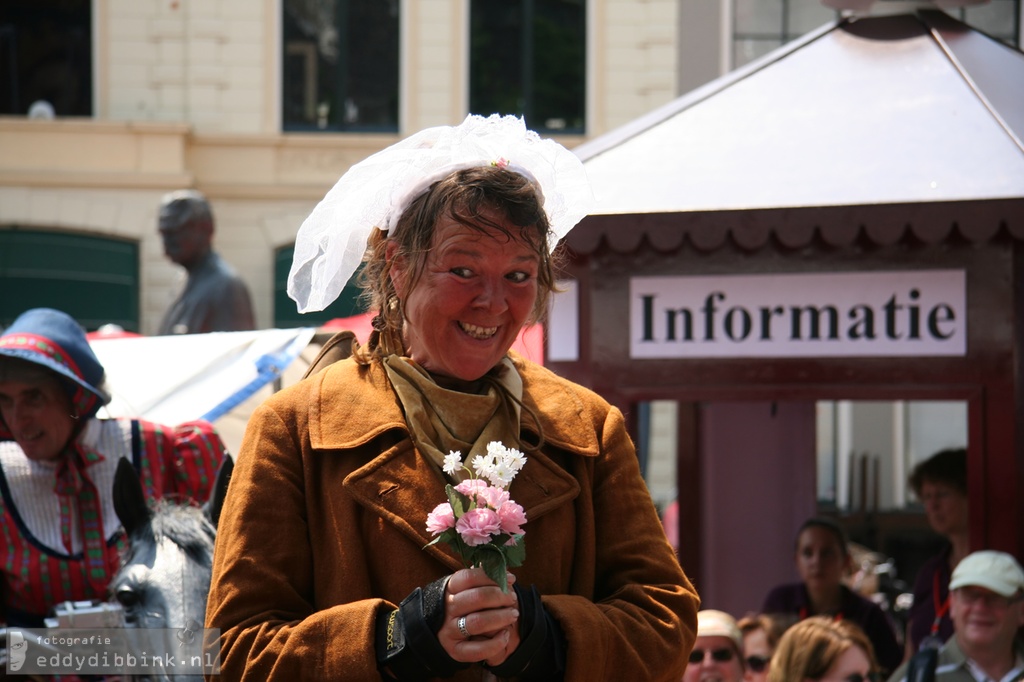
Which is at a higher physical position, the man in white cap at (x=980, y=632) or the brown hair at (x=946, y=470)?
the brown hair at (x=946, y=470)

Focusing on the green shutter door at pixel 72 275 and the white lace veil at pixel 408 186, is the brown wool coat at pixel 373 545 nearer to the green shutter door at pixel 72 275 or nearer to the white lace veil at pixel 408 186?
the white lace veil at pixel 408 186

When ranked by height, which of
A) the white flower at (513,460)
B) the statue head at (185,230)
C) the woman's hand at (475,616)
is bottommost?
the woman's hand at (475,616)

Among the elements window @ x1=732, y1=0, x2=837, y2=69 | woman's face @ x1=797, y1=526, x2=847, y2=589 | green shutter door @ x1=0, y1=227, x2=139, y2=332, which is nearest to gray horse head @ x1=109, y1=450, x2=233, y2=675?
woman's face @ x1=797, y1=526, x2=847, y2=589

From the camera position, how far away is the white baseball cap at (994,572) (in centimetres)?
431

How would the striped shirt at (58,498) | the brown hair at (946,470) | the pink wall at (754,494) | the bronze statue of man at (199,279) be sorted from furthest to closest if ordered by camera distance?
the bronze statue of man at (199,279) → the pink wall at (754,494) → the brown hair at (946,470) → the striped shirt at (58,498)

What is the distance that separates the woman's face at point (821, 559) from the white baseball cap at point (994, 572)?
1.29 metres

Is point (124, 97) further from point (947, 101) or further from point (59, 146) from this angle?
point (947, 101)

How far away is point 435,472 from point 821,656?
9.14ft

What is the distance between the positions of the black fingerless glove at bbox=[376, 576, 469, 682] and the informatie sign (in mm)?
2647

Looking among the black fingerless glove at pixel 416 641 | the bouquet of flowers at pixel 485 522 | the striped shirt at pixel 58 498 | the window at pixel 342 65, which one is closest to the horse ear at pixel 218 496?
the striped shirt at pixel 58 498

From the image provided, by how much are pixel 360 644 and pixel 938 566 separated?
3.64 meters

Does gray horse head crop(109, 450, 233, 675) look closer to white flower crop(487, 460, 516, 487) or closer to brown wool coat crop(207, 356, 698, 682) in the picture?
brown wool coat crop(207, 356, 698, 682)

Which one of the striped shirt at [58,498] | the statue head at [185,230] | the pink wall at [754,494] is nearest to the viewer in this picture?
the striped shirt at [58,498]

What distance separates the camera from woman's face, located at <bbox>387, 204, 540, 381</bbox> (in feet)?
7.09
